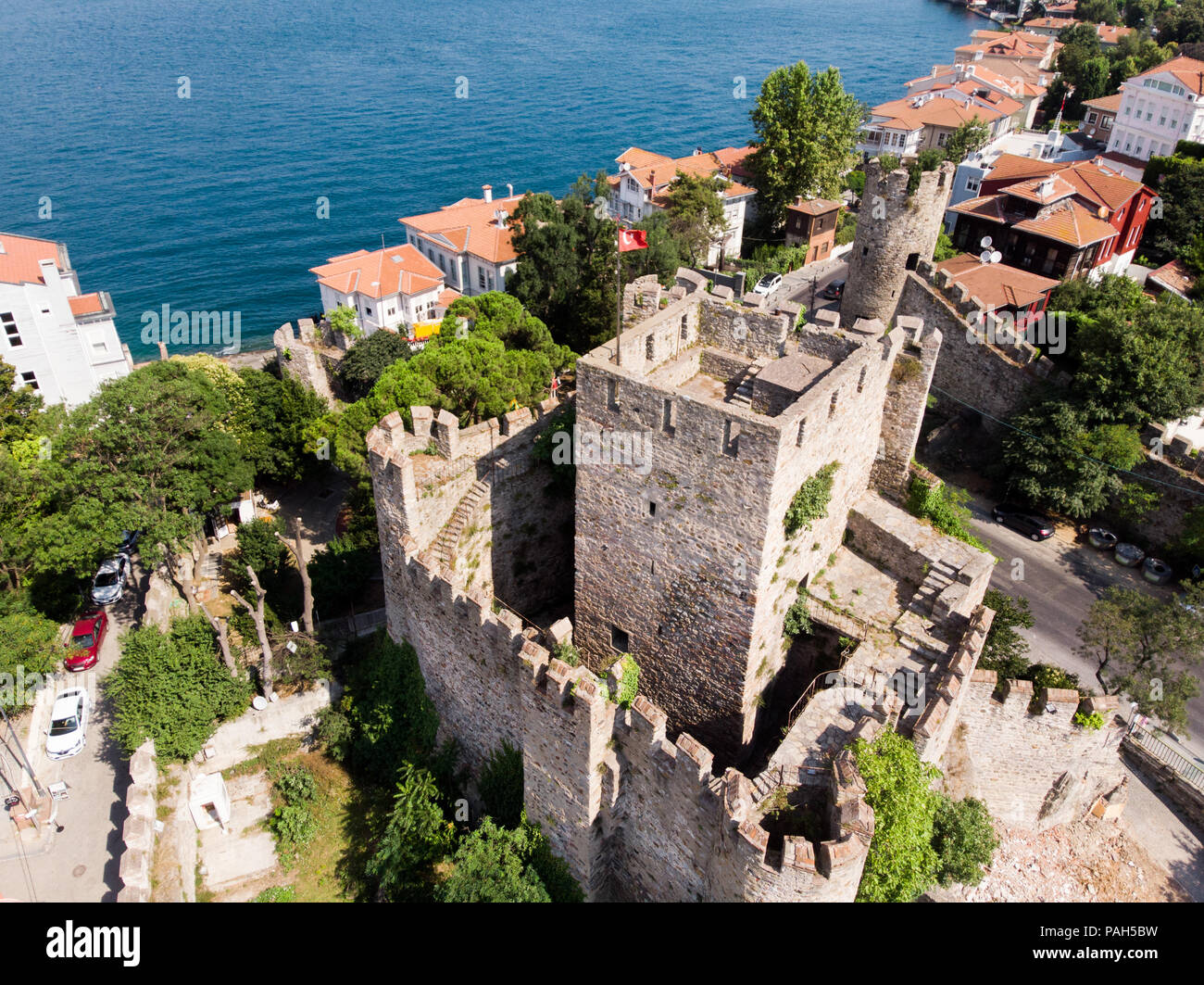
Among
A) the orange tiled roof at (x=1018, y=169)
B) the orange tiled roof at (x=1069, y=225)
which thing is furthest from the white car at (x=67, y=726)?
the orange tiled roof at (x=1018, y=169)

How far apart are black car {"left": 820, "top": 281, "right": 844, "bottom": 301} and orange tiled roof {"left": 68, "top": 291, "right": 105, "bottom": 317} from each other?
5100 cm

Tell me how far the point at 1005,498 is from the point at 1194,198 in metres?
42.2

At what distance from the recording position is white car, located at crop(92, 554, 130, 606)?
40.5 meters

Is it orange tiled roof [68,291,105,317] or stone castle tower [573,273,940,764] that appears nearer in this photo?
stone castle tower [573,273,940,764]

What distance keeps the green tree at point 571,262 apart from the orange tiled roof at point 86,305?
93.6ft

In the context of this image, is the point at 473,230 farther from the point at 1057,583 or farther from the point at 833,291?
the point at 1057,583

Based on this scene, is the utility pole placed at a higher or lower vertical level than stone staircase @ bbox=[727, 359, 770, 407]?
lower

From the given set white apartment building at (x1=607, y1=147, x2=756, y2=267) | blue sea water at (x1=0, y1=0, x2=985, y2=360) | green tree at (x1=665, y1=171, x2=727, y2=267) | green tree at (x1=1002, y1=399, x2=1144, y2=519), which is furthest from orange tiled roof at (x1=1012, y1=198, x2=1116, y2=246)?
blue sea water at (x1=0, y1=0, x2=985, y2=360)

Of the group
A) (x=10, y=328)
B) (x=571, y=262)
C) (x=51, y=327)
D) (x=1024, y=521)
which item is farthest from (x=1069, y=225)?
(x=10, y=328)

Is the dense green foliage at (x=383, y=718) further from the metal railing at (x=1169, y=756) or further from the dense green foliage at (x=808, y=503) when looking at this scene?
the metal railing at (x=1169, y=756)

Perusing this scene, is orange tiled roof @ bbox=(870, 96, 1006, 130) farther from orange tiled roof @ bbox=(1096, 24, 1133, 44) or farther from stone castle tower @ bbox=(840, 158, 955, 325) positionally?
orange tiled roof @ bbox=(1096, 24, 1133, 44)

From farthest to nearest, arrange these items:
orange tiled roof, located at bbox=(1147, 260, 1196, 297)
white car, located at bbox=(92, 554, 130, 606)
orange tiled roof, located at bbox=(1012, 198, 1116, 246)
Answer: orange tiled roof, located at bbox=(1147, 260, 1196, 297) → orange tiled roof, located at bbox=(1012, 198, 1116, 246) → white car, located at bbox=(92, 554, 130, 606)

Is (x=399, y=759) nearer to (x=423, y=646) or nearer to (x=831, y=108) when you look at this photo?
(x=423, y=646)

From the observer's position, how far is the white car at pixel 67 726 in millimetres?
32031
